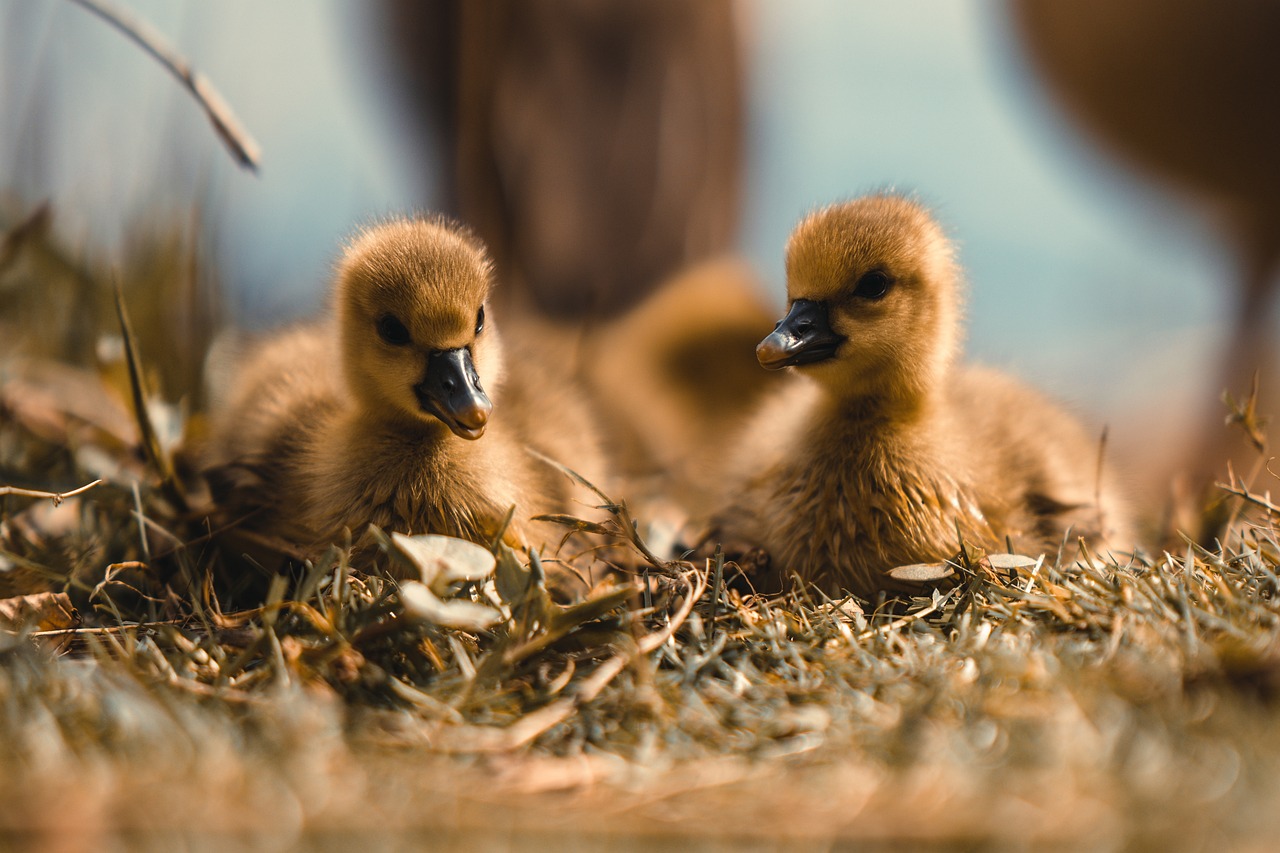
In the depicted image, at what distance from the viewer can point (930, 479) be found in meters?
1.49

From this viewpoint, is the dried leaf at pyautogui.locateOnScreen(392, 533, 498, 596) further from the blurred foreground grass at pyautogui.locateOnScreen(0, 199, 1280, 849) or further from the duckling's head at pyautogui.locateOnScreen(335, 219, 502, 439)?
the duckling's head at pyautogui.locateOnScreen(335, 219, 502, 439)

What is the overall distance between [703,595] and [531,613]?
0.29 meters

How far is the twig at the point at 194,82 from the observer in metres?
1.28

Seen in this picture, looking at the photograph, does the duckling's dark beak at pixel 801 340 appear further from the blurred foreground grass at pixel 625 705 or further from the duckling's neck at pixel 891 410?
the blurred foreground grass at pixel 625 705

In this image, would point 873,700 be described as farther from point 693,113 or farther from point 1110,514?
point 693,113

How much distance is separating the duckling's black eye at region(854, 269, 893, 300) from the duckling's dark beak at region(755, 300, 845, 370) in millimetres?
60

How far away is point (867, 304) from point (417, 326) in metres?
0.65

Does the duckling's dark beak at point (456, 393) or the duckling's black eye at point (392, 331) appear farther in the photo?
the duckling's black eye at point (392, 331)

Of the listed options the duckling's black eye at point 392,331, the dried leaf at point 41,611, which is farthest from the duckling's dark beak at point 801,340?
the dried leaf at point 41,611

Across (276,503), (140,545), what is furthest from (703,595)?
(140,545)

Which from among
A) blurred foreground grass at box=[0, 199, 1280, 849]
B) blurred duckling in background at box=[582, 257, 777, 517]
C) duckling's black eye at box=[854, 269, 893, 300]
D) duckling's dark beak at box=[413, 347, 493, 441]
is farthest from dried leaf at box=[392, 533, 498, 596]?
blurred duckling in background at box=[582, 257, 777, 517]

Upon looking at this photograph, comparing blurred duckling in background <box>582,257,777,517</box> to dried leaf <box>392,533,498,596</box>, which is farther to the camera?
blurred duckling in background <box>582,257,777,517</box>

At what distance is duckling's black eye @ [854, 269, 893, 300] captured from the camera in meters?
1.50

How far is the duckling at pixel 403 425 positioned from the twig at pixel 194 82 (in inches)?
8.7
